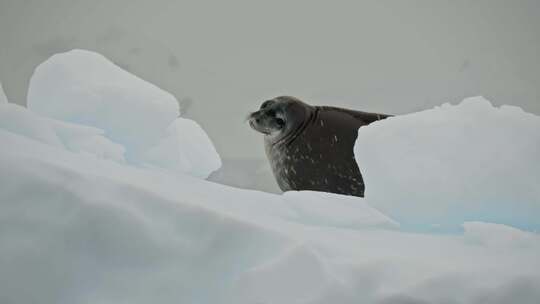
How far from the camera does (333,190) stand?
11.6 feet

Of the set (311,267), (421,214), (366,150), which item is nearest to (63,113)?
(366,150)

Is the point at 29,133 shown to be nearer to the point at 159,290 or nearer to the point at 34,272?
the point at 34,272

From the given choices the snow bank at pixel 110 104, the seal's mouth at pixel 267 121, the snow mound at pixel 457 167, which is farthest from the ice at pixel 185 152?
the snow mound at pixel 457 167

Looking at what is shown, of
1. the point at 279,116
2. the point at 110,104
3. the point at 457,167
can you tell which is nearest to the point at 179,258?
the point at 457,167

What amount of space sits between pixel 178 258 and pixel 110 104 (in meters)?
1.72

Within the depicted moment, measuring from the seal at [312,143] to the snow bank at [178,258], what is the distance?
2256 millimetres

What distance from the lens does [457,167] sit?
67.6 inches

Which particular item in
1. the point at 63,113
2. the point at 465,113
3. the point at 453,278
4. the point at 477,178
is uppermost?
the point at 465,113

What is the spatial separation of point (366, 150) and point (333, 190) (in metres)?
1.65

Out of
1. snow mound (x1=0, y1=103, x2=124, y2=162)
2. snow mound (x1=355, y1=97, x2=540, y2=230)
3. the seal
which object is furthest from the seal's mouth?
snow mound (x1=355, y1=97, x2=540, y2=230)

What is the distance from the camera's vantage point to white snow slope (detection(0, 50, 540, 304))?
1062 mm

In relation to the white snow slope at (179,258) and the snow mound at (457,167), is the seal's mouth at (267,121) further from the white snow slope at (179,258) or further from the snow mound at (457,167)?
the white snow slope at (179,258)

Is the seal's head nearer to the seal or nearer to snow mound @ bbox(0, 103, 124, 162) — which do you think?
the seal

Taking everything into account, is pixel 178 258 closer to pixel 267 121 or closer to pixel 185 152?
pixel 185 152
